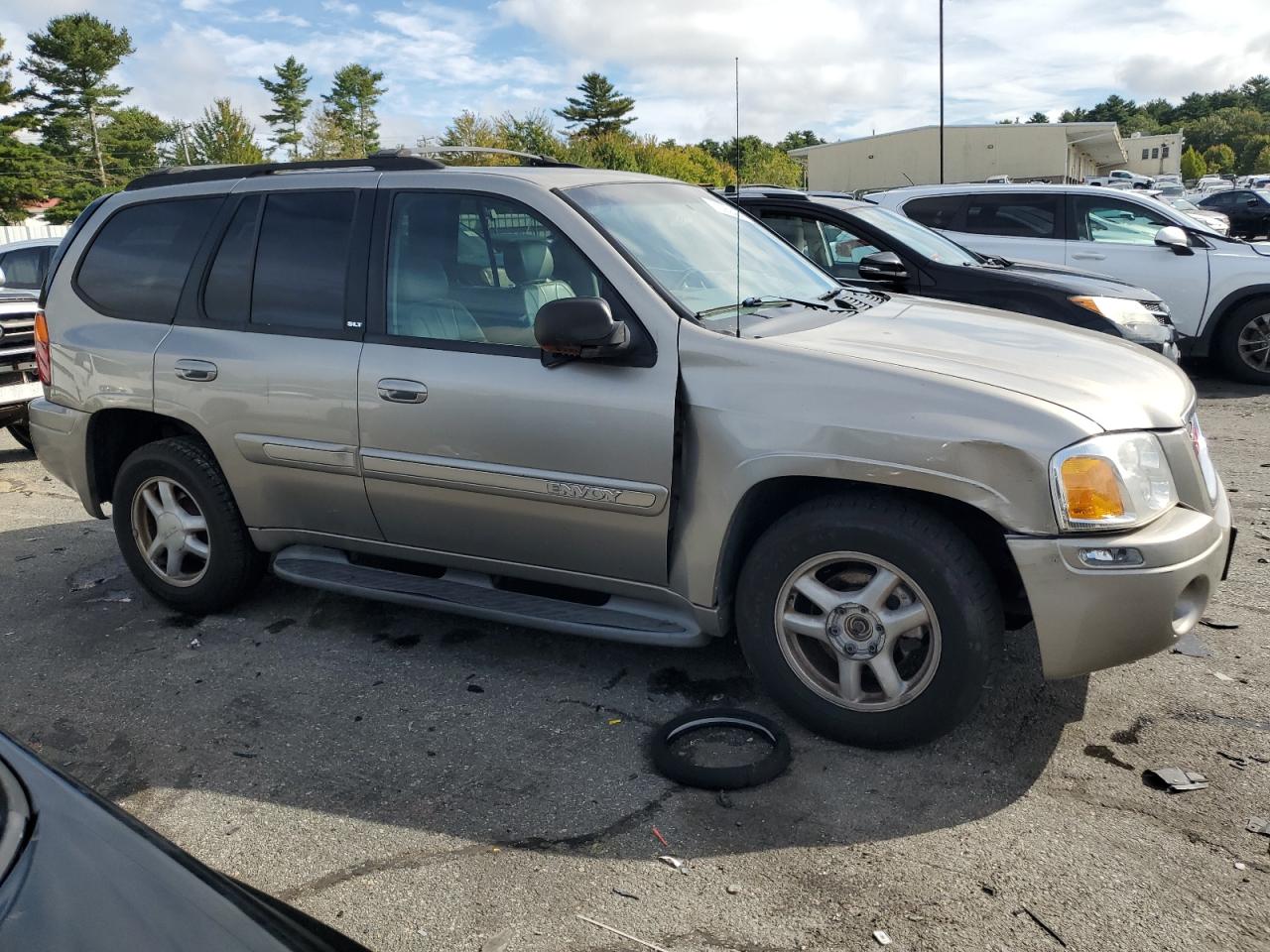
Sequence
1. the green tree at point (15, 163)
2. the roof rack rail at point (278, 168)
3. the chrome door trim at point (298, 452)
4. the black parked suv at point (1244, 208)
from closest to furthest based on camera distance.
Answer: the chrome door trim at point (298, 452) < the roof rack rail at point (278, 168) < the black parked suv at point (1244, 208) < the green tree at point (15, 163)

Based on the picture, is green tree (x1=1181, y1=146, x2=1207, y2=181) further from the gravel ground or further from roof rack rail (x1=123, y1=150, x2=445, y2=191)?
roof rack rail (x1=123, y1=150, x2=445, y2=191)

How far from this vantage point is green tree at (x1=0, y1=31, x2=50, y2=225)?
49.5 meters

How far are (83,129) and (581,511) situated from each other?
194ft

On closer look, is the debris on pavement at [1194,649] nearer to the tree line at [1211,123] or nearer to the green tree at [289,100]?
the green tree at [289,100]

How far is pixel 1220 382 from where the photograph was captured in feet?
33.6

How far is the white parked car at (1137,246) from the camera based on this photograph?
9945 millimetres

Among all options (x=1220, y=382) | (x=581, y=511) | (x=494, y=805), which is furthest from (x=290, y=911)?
(x=1220, y=382)

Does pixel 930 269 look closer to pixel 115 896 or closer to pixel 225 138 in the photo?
pixel 115 896

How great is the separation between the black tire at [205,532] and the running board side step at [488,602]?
0.74ft

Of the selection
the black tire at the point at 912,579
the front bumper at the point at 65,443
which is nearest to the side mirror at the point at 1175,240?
the black tire at the point at 912,579

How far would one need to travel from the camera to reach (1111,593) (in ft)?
9.86

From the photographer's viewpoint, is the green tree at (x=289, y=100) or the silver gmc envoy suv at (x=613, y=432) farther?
the green tree at (x=289, y=100)

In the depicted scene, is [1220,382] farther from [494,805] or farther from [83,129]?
[83,129]

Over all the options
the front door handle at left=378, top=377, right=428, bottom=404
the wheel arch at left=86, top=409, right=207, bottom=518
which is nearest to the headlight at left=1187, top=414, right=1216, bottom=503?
the front door handle at left=378, top=377, right=428, bottom=404
